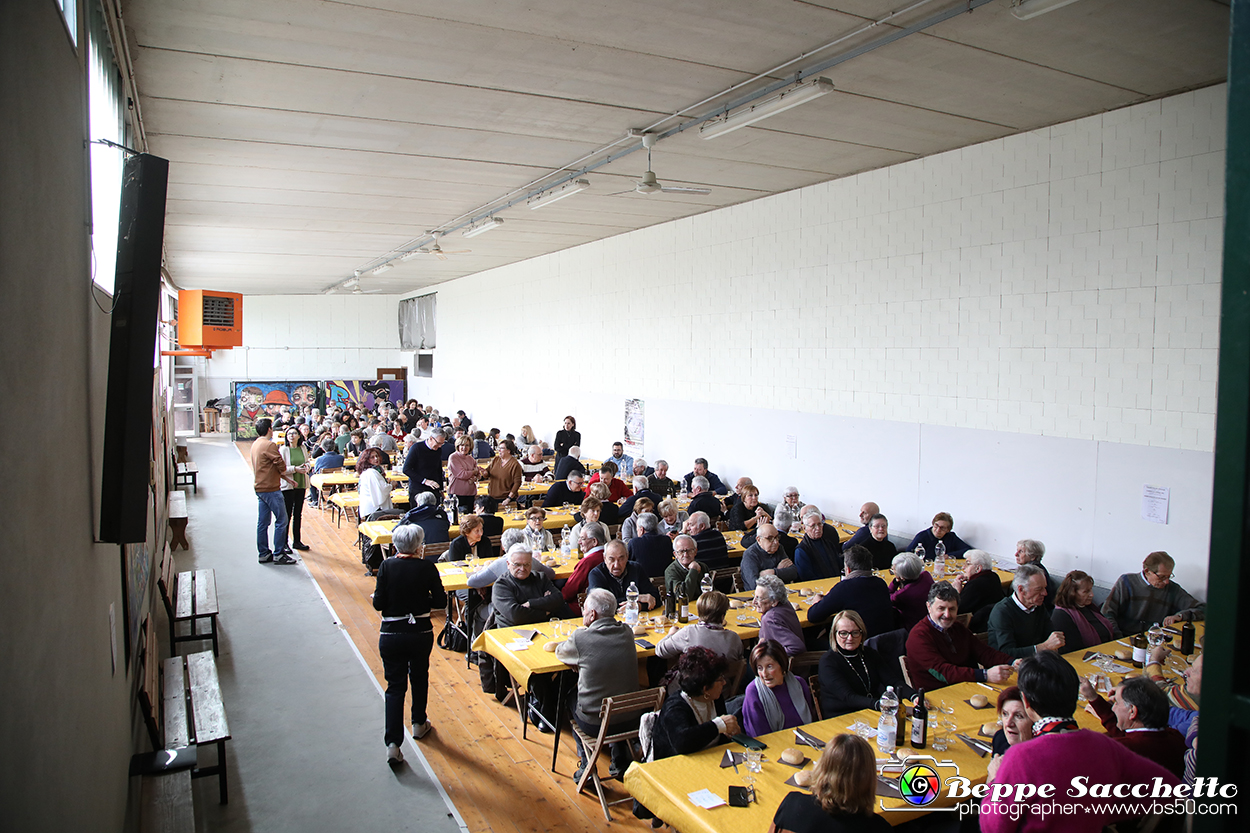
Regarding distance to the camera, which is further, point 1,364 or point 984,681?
point 984,681

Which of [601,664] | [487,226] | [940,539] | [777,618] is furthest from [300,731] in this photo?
[487,226]

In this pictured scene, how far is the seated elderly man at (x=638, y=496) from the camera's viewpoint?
928 cm

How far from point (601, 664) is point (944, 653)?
226 centimetres

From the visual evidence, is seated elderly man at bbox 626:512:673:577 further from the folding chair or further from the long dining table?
the long dining table

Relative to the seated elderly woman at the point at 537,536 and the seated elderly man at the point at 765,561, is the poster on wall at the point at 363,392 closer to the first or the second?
the seated elderly woman at the point at 537,536

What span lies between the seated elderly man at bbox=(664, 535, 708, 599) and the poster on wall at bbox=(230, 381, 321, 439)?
22.5 m

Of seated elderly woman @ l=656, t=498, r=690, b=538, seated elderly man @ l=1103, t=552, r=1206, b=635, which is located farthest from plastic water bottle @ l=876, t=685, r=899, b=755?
seated elderly woman @ l=656, t=498, r=690, b=538

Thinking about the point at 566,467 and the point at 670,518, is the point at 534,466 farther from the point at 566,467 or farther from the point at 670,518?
the point at 670,518

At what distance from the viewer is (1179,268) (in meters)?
6.41

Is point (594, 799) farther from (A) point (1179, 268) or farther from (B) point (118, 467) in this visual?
(A) point (1179, 268)

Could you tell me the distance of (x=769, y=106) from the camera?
6.06 m

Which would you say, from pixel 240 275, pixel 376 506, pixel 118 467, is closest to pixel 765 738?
pixel 118 467

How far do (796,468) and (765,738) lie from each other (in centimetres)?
656

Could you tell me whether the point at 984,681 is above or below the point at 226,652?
above
